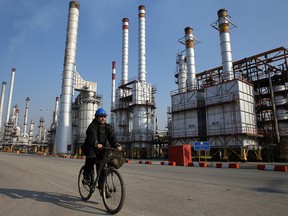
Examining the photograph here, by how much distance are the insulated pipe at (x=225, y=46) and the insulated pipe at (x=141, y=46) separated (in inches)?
660

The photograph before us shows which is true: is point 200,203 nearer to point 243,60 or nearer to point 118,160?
point 118,160

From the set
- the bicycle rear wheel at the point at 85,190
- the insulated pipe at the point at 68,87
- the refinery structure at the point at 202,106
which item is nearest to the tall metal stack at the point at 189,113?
the refinery structure at the point at 202,106

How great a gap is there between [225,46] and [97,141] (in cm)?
3112

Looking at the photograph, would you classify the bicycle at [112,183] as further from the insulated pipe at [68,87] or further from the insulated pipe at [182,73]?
the insulated pipe at [68,87]

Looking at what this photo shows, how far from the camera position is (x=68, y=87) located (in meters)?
43.4

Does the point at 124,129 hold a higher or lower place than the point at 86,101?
lower

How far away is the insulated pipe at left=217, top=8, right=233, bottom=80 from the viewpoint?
3077 centimetres

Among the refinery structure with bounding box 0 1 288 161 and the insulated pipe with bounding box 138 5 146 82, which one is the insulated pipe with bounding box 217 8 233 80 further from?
the insulated pipe with bounding box 138 5 146 82

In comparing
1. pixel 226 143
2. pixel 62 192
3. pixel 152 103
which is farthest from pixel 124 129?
pixel 62 192

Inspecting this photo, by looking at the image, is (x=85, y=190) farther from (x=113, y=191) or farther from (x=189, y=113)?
(x=189, y=113)

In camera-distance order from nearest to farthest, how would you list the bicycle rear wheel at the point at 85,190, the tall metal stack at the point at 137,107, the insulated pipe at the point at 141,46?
the bicycle rear wheel at the point at 85,190 < the tall metal stack at the point at 137,107 < the insulated pipe at the point at 141,46

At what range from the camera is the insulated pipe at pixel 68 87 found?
42.2 meters

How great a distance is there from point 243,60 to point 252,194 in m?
32.8

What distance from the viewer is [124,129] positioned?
150 feet
